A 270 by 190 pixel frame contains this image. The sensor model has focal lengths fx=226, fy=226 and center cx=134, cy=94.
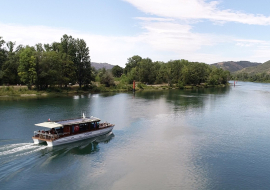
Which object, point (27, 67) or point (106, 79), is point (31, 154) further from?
point (106, 79)

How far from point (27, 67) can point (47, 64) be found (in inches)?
341

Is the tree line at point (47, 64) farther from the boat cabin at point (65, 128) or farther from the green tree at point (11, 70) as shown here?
the boat cabin at point (65, 128)

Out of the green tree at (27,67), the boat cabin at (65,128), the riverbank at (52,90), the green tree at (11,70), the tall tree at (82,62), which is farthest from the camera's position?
the tall tree at (82,62)

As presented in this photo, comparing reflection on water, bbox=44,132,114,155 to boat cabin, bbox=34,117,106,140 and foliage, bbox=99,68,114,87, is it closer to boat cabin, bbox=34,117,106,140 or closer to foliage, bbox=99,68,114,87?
boat cabin, bbox=34,117,106,140

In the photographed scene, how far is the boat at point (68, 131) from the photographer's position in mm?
35150

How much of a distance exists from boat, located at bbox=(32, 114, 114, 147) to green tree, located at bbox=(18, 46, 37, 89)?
64617 mm

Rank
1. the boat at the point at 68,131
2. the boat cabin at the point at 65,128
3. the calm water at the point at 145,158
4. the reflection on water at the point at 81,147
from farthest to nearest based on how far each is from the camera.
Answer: the boat cabin at the point at 65,128
the boat at the point at 68,131
the reflection on water at the point at 81,147
the calm water at the point at 145,158

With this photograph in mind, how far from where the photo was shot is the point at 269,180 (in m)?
26.9

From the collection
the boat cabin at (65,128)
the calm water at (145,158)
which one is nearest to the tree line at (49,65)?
the calm water at (145,158)

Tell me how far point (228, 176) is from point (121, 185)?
13.1 m

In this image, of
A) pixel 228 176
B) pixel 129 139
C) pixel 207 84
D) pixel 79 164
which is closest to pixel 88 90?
pixel 129 139

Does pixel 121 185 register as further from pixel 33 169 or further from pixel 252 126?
pixel 252 126

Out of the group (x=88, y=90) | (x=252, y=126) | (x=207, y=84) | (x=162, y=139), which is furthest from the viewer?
(x=207, y=84)

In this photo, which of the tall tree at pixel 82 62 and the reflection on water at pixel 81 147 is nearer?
the reflection on water at pixel 81 147
